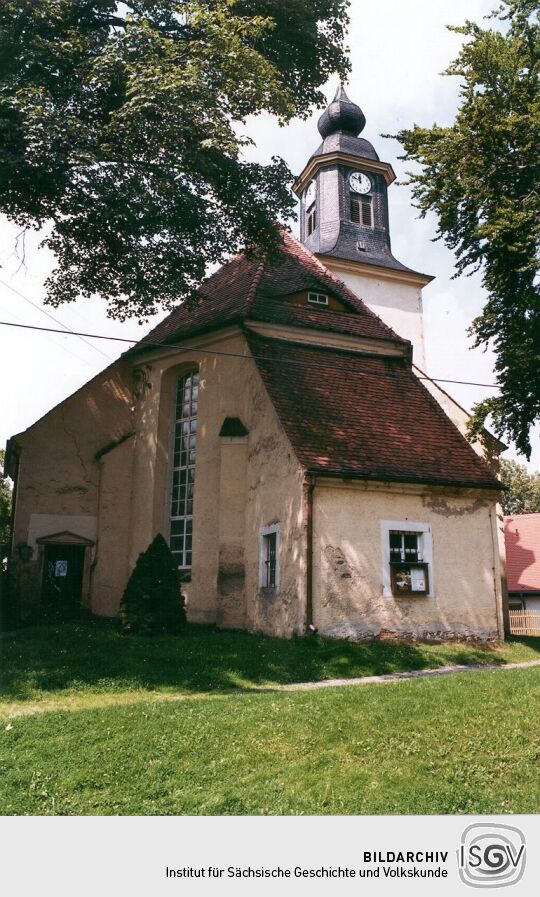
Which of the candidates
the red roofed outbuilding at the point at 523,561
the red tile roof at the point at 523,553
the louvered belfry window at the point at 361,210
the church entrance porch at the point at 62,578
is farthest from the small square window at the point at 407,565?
the red tile roof at the point at 523,553

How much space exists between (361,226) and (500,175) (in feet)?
52.9

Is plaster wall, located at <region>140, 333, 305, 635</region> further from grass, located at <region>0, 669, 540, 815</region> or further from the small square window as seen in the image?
grass, located at <region>0, 669, 540, 815</region>

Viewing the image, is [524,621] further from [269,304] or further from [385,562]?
[269,304]

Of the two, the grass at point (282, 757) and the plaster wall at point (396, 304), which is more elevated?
the plaster wall at point (396, 304)

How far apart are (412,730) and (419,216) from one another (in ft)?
42.2

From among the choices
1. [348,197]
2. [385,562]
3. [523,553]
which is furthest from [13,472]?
[523,553]

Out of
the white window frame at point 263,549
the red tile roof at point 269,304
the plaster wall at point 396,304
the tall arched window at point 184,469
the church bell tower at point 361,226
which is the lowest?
the white window frame at point 263,549

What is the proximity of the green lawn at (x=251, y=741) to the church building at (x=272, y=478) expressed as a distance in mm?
3377

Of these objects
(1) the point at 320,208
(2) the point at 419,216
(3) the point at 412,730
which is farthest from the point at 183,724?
(1) the point at 320,208

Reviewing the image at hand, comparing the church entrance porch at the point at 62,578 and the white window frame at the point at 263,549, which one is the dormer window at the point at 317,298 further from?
the church entrance porch at the point at 62,578

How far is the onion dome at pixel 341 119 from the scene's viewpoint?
105 feet

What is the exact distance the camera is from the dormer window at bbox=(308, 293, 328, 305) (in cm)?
1878

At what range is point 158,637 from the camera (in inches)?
550
